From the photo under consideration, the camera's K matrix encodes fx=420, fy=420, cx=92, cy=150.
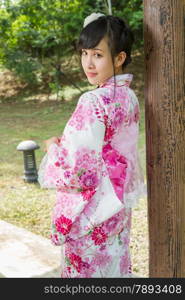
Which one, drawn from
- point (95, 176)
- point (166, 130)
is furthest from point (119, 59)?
point (95, 176)

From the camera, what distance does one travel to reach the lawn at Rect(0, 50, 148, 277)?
397 cm

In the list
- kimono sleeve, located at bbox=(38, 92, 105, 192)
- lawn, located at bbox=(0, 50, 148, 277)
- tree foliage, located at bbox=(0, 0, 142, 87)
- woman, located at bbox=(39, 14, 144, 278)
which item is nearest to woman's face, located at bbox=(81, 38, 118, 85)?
woman, located at bbox=(39, 14, 144, 278)

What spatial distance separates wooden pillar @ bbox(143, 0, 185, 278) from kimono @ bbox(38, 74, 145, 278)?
99 mm

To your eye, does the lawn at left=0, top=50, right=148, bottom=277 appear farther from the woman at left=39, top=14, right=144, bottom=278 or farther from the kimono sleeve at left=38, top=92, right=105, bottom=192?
the kimono sleeve at left=38, top=92, right=105, bottom=192

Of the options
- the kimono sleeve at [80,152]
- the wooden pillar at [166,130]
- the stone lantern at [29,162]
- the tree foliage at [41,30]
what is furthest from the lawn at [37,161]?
the kimono sleeve at [80,152]

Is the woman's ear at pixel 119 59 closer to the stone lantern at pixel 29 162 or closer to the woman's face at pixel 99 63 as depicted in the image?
the woman's face at pixel 99 63

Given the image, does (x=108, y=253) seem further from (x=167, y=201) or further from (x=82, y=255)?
(x=167, y=201)

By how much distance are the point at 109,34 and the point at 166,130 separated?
477mm

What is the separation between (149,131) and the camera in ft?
6.21

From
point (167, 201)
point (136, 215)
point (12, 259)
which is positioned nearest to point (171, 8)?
point (167, 201)

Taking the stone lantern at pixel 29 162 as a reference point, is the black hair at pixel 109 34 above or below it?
above

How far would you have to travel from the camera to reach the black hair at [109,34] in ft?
5.84

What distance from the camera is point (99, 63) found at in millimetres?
1796

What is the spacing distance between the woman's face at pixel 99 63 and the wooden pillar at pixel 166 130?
0.18m
